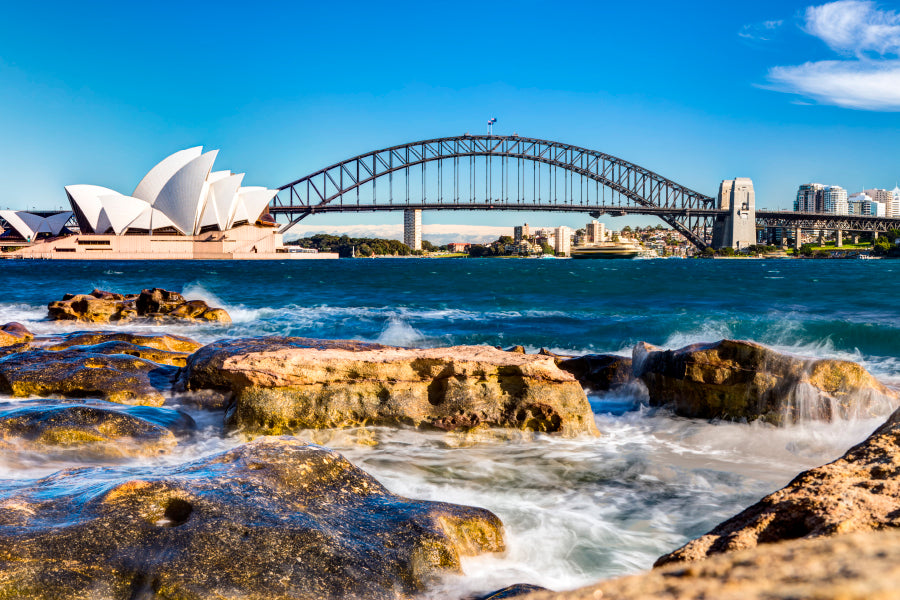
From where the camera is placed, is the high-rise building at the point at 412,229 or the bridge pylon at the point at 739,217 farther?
the high-rise building at the point at 412,229

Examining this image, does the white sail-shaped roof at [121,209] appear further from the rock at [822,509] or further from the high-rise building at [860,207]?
the high-rise building at [860,207]

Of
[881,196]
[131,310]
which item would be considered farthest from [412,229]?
[881,196]

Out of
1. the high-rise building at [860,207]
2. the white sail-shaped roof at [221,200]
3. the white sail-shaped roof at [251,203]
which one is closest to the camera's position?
the white sail-shaped roof at [221,200]

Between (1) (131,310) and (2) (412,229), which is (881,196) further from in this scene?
(1) (131,310)

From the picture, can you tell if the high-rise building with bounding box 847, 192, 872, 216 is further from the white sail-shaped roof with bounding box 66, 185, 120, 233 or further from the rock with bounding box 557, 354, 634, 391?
the rock with bounding box 557, 354, 634, 391

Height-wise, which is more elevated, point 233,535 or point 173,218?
point 173,218

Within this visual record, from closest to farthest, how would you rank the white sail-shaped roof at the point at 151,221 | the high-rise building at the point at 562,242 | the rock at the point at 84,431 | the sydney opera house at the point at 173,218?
the rock at the point at 84,431
the sydney opera house at the point at 173,218
the white sail-shaped roof at the point at 151,221
the high-rise building at the point at 562,242

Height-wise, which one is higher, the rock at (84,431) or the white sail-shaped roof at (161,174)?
the white sail-shaped roof at (161,174)

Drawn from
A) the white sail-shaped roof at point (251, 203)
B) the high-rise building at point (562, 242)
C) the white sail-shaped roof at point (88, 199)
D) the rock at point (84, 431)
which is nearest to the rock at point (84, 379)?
the rock at point (84, 431)
